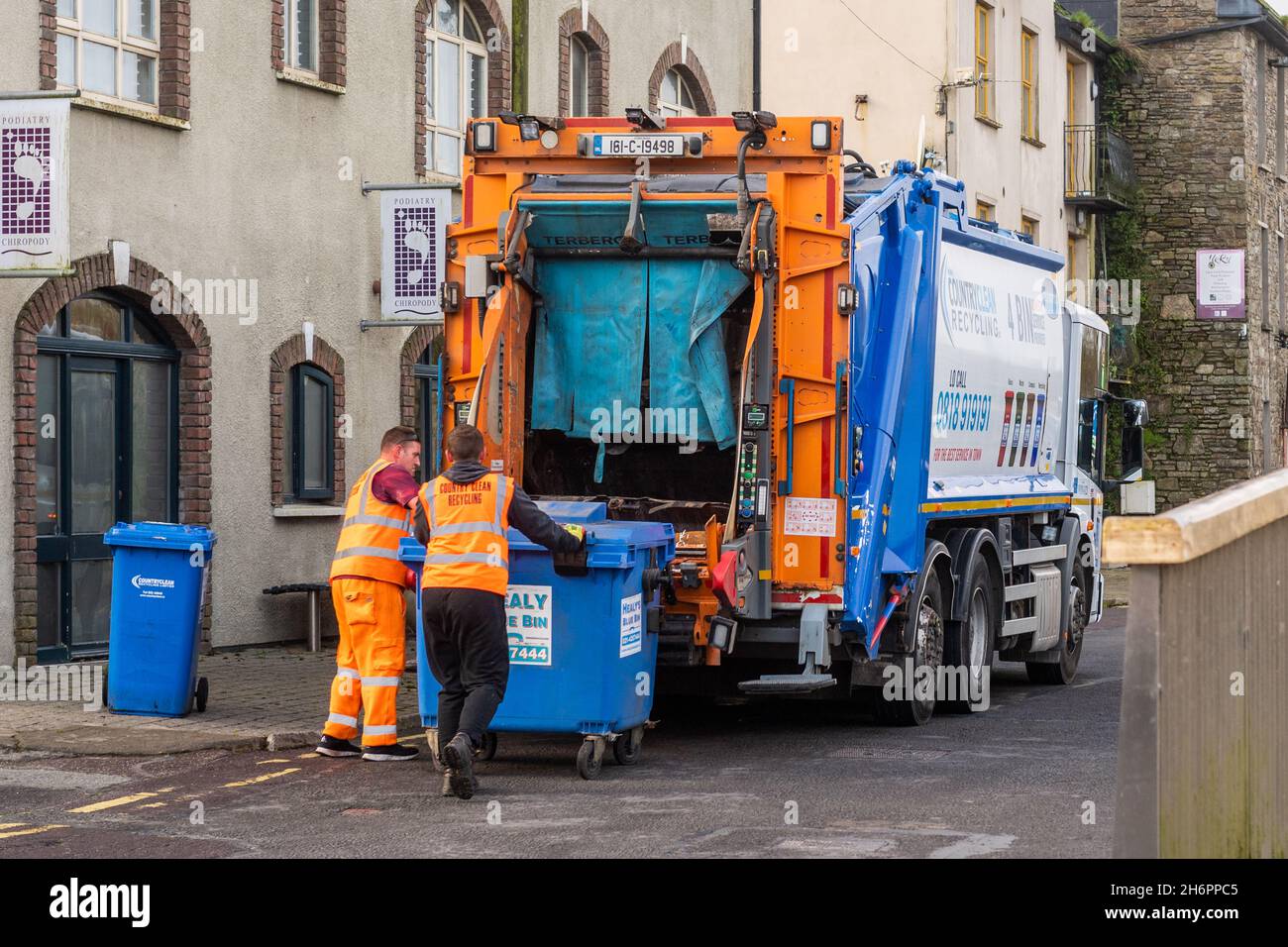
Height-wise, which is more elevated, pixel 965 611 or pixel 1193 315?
pixel 1193 315

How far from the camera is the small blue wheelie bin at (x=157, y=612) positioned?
1136 cm

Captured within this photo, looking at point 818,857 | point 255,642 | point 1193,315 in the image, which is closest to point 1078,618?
point 255,642

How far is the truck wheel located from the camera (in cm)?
1165

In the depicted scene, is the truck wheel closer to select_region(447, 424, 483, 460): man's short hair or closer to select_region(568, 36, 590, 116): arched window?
select_region(447, 424, 483, 460): man's short hair

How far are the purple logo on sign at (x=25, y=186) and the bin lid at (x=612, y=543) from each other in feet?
10.9

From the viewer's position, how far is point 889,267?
1125 centimetres

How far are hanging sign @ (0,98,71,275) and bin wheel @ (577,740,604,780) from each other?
4.49 metres

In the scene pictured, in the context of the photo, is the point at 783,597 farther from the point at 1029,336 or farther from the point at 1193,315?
the point at 1193,315

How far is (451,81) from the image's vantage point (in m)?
18.8

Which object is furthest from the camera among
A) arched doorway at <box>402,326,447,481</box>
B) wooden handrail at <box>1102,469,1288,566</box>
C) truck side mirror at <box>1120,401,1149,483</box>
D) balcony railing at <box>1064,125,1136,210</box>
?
balcony railing at <box>1064,125,1136,210</box>

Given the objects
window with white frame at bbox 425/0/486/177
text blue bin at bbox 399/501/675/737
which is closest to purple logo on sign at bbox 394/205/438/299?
window with white frame at bbox 425/0/486/177

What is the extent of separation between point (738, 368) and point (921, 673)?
214cm

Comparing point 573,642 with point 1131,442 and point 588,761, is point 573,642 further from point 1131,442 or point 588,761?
point 1131,442

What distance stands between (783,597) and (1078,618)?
5149 millimetres
